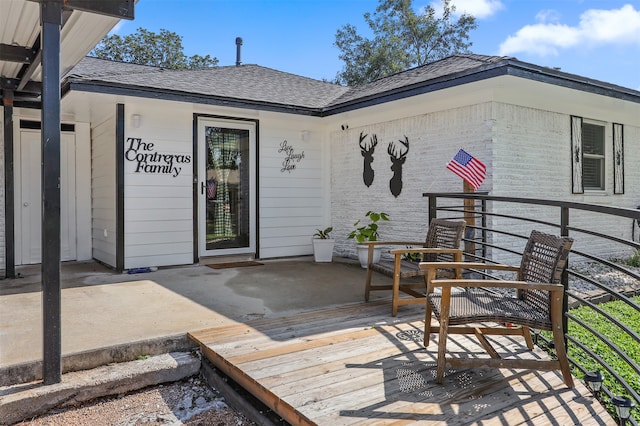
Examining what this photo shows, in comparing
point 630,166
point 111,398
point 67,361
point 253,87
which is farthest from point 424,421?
point 630,166

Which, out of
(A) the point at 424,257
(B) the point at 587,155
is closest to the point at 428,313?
(A) the point at 424,257

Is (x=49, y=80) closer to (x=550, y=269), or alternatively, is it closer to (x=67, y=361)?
(x=67, y=361)

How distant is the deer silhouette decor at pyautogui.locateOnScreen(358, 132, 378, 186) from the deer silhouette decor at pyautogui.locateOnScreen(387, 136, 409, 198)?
0.35 m

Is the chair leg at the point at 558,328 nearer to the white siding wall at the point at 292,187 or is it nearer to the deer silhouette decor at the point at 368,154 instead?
the deer silhouette decor at the point at 368,154

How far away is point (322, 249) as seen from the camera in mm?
6820

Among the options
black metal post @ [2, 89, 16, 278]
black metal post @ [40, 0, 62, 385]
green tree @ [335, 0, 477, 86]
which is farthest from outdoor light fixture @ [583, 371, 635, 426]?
green tree @ [335, 0, 477, 86]

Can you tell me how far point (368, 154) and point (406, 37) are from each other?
17869mm

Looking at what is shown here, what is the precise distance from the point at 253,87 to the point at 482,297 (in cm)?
539

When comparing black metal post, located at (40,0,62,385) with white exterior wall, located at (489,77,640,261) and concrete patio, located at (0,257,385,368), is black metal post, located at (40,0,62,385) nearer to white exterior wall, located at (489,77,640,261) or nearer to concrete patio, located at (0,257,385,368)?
concrete patio, located at (0,257,385,368)

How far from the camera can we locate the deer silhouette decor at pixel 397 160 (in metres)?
6.32

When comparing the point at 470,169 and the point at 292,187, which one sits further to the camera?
the point at 292,187

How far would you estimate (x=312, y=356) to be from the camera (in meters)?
2.77

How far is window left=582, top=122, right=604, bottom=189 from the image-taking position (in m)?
6.62

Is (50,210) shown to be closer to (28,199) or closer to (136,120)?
(136,120)
